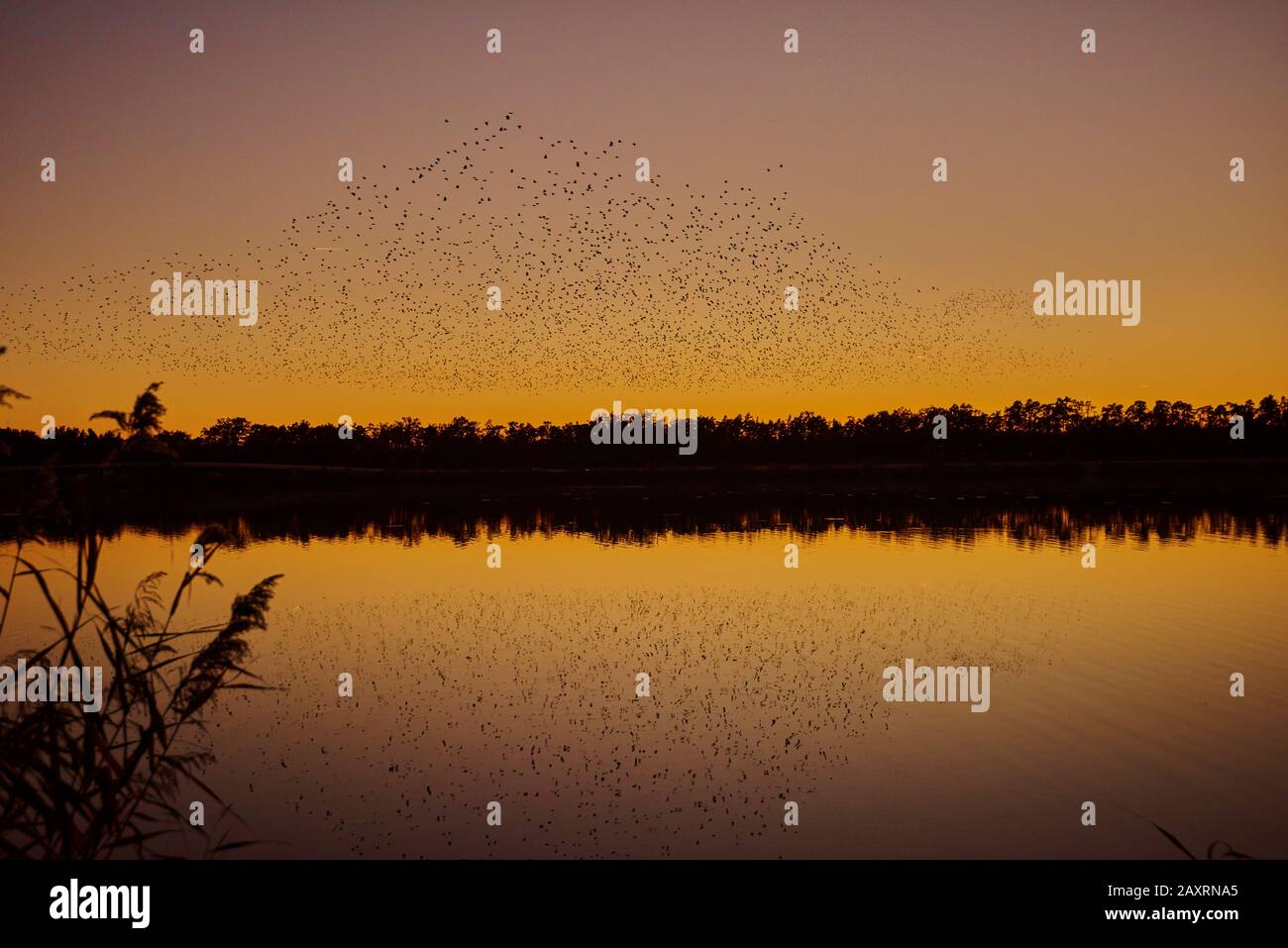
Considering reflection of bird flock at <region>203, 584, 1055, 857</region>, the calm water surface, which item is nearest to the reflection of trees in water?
the calm water surface

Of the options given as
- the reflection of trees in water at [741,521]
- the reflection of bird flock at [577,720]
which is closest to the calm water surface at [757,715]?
the reflection of bird flock at [577,720]

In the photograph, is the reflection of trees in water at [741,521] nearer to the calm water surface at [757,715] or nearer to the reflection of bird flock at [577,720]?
the calm water surface at [757,715]

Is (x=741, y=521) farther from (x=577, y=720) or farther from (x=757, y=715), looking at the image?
(x=577, y=720)

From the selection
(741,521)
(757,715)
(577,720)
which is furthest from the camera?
(741,521)

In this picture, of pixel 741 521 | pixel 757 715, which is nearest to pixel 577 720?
pixel 757 715

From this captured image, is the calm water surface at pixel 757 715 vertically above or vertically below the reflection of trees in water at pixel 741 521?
below

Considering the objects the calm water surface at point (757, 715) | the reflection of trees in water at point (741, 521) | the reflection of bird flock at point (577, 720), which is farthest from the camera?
the reflection of trees in water at point (741, 521)

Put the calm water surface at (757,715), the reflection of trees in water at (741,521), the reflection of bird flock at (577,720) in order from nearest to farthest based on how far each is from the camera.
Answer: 1. the calm water surface at (757,715)
2. the reflection of bird flock at (577,720)
3. the reflection of trees in water at (741,521)

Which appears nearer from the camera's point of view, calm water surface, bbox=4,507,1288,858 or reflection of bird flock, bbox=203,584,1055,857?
calm water surface, bbox=4,507,1288,858

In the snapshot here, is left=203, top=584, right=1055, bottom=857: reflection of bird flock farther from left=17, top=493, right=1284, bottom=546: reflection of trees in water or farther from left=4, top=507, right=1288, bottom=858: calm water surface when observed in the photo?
left=17, top=493, right=1284, bottom=546: reflection of trees in water

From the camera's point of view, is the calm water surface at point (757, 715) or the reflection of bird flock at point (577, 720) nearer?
the calm water surface at point (757, 715)

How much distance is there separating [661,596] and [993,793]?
2551 cm

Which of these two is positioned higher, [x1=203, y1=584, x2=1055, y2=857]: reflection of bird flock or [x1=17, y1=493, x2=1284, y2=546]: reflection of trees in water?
[x1=17, y1=493, x2=1284, y2=546]: reflection of trees in water

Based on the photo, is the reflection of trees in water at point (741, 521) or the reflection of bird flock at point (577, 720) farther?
the reflection of trees in water at point (741, 521)
